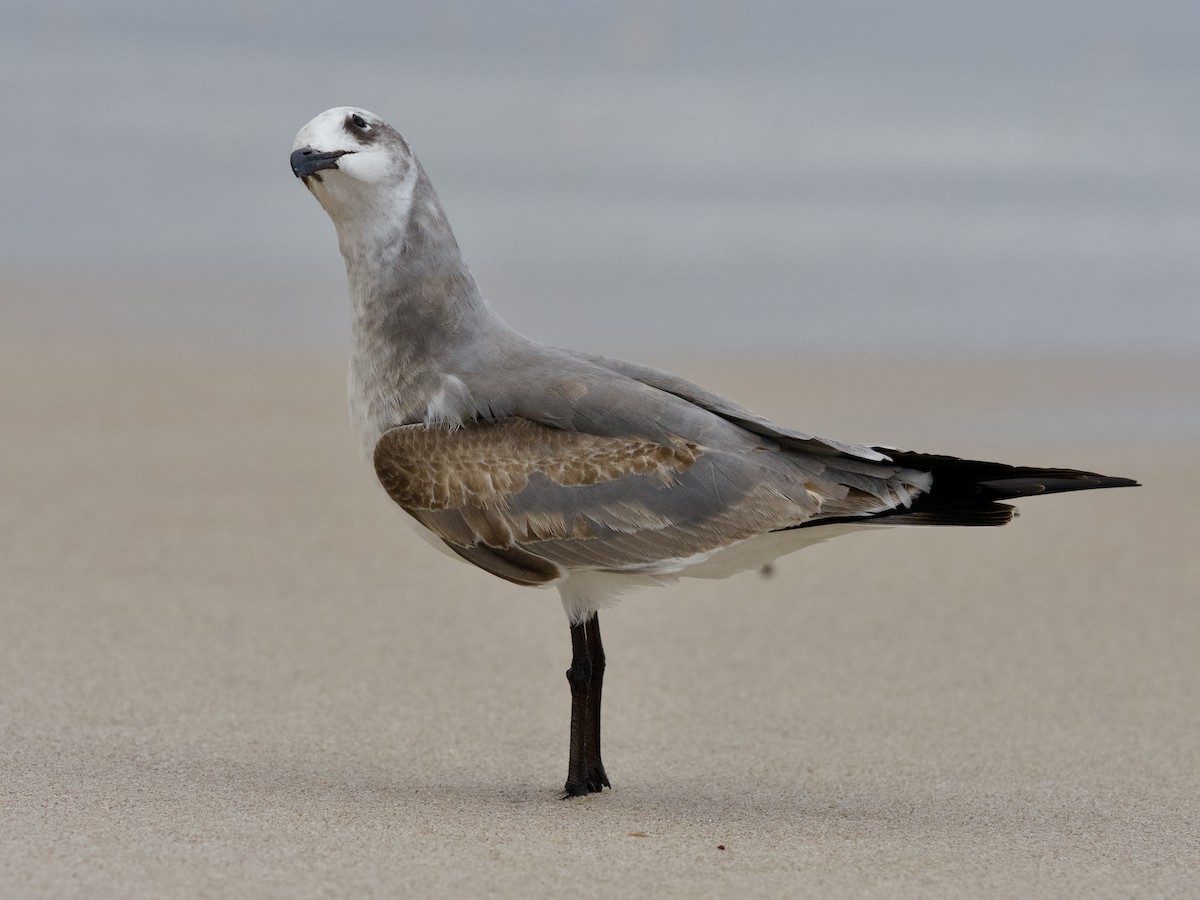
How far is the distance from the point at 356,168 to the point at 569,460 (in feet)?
3.81

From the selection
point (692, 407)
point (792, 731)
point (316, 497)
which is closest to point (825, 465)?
point (692, 407)

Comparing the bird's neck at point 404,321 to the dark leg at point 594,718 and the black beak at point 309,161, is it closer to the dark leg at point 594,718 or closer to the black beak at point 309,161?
the black beak at point 309,161

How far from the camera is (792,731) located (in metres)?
6.21

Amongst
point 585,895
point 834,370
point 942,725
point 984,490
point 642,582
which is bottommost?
point 585,895

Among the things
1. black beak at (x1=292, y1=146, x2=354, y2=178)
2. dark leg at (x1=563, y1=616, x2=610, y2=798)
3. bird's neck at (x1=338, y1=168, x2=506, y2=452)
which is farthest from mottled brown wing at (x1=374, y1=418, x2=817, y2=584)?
black beak at (x1=292, y1=146, x2=354, y2=178)

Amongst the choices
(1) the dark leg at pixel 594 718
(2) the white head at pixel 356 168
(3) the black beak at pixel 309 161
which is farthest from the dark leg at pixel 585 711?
(3) the black beak at pixel 309 161

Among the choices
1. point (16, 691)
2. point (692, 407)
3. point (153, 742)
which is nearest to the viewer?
point (692, 407)

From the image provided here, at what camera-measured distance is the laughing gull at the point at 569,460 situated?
16.1 ft

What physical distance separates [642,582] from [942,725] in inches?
74.6

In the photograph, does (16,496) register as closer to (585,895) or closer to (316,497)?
(316,497)

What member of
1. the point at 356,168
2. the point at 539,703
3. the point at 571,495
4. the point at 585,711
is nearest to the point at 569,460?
the point at 571,495

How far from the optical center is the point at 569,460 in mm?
4980

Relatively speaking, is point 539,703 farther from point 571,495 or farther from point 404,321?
point 404,321

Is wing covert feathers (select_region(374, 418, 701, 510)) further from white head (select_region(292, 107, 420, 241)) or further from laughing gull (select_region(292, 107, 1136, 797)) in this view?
white head (select_region(292, 107, 420, 241))
